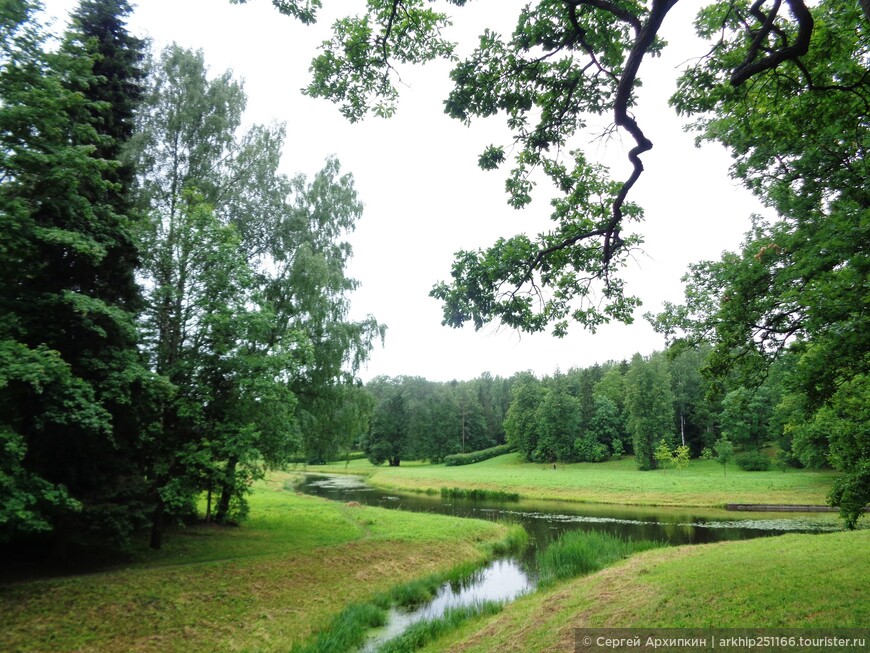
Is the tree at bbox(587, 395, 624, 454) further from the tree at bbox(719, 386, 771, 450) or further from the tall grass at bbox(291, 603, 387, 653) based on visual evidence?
the tall grass at bbox(291, 603, 387, 653)

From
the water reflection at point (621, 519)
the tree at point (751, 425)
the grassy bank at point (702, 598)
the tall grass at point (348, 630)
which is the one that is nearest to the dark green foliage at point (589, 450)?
the tree at point (751, 425)

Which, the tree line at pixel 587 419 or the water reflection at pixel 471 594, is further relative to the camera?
the tree line at pixel 587 419

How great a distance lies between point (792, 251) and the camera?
369 inches

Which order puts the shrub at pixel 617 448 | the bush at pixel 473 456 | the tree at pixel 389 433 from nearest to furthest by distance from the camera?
the shrub at pixel 617 448 → the bush at pixel 473 456 → the tree at pixel 389 433

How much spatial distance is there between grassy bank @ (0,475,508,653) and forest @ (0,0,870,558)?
1.35 metres

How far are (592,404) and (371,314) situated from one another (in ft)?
208

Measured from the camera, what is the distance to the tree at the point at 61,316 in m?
9.23

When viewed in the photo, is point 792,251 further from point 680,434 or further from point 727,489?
point 680,434

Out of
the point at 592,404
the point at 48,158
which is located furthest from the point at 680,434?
the point at 48,158

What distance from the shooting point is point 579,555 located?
15.3 metres

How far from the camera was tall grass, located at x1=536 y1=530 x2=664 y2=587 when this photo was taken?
14.5m

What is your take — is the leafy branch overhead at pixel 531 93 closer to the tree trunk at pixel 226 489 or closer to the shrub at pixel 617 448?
the tree trunk at pixel 226 489

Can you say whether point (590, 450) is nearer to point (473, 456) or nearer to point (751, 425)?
point (473, 456)

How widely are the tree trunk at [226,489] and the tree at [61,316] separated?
2171 millimetres
